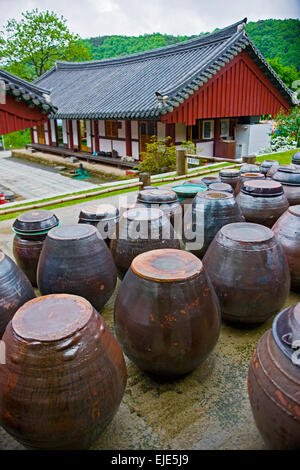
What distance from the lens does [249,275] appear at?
337 cm

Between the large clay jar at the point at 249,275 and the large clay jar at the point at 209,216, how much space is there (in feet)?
3.54

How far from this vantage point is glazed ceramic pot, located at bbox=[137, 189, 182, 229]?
200 inches

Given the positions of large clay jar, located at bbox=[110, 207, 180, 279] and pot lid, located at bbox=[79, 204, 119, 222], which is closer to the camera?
large clay jar, located at bbox=[110, 207, 180, 279]

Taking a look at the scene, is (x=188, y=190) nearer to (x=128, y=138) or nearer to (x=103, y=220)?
(x=103, y=220)

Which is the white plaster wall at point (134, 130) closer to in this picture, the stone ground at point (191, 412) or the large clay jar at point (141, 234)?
the large clay jar at point (141, 234)

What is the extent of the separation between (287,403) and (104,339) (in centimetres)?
109

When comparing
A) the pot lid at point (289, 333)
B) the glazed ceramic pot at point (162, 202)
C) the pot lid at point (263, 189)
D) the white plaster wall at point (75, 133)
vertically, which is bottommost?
the pot lid at point (289, 333)

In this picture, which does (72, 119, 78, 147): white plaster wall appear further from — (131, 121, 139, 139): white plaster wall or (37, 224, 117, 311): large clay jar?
(37, 224, 117, 311): large clay jar

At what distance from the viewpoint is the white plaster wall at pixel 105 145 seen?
1766 cm

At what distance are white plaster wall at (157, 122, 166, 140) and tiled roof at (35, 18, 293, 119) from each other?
111 centimetres

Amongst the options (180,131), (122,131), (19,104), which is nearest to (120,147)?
(122,131)

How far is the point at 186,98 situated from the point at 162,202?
8668 millimetres

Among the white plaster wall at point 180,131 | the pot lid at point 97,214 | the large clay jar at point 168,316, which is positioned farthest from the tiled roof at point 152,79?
the large clay jar at point 168,316

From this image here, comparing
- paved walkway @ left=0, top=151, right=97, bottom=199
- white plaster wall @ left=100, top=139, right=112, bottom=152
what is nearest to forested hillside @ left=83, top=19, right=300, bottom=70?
white plaster wall @ left=100, top=139, right=112, bottom=152
